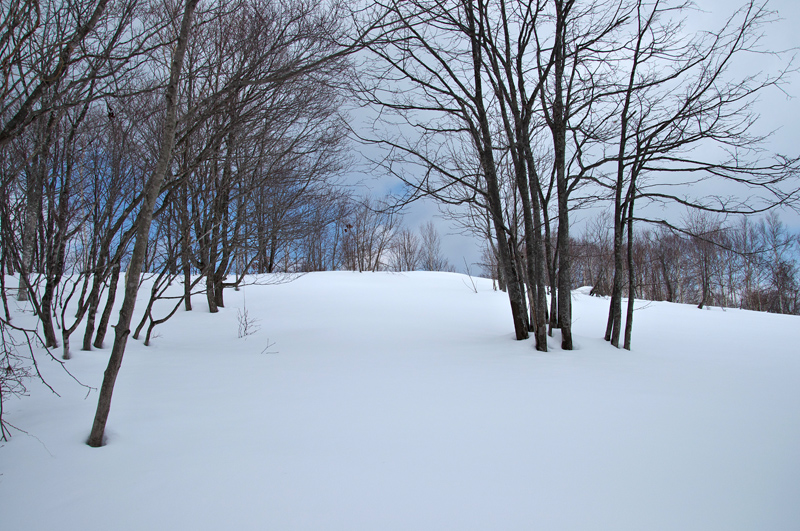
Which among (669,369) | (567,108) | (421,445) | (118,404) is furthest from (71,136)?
(669,369)

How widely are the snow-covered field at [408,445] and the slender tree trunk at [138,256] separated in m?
0.18

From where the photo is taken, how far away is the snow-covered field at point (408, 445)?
1.54m

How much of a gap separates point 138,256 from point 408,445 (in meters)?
1.90

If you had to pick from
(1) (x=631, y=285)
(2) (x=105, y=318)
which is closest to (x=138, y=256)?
(2) (x=105, y=318)

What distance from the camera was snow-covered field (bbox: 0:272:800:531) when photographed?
1540 mm

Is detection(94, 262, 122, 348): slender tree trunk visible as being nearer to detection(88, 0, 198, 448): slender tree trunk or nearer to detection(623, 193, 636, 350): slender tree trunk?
detection(88, 0, 198, 448): slender tree trunk

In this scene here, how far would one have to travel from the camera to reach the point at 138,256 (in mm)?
2035

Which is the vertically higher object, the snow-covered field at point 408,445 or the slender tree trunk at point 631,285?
the slender tree trunk at point 631,285

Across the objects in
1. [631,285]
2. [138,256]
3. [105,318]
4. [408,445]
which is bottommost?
[408,445]

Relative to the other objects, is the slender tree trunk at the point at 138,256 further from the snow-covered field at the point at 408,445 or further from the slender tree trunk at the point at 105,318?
the slender tree trunk at the point at 105,318

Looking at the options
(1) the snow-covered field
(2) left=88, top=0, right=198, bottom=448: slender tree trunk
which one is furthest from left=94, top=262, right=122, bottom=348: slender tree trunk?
(2) left=88, top=0, right=198, bottom=448: slender tree trunk

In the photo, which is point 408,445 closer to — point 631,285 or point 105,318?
point 105,318

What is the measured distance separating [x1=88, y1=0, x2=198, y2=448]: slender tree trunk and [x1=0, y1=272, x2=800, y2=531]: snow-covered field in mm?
181

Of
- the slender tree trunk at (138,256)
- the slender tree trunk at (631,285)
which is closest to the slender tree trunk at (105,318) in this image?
the slender tree trunk at (138,256)
